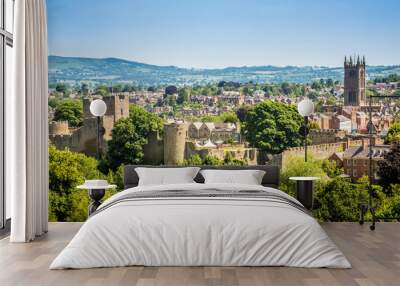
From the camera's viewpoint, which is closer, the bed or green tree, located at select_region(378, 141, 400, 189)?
the bed

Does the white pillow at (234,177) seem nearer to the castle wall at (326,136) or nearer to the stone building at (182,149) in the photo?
the stone building at (182,149)

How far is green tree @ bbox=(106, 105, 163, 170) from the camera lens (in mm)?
9008

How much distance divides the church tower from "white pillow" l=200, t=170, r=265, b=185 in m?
2.25

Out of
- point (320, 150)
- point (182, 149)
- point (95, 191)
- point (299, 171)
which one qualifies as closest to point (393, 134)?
point (320, 150)

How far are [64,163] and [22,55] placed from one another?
9.78 feet

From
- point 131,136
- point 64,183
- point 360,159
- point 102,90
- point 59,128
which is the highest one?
point 102,90

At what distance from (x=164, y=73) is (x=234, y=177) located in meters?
2.40

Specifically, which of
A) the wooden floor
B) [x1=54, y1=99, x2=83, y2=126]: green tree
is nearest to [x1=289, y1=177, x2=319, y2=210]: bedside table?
the wooden floor

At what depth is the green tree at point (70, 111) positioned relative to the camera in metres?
8.84

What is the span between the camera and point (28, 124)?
6137mm

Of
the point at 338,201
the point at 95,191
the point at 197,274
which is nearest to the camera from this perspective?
the point at 197,274

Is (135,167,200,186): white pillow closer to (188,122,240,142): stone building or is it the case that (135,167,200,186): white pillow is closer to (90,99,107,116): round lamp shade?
(90,99,107,116): round lamp shade

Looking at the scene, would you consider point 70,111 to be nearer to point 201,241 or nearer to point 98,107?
point 98,107

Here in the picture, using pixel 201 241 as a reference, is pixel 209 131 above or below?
above
